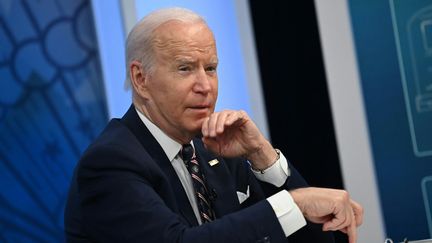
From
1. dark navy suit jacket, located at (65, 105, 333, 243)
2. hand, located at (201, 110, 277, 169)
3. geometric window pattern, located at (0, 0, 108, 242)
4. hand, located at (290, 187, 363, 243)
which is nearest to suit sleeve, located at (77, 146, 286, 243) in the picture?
dark navy suit jacket, located at (65, 105, 333, 243)

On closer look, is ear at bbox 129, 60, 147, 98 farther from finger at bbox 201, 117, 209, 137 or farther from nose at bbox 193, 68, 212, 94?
finger at bbox 201, 117, 209, 137

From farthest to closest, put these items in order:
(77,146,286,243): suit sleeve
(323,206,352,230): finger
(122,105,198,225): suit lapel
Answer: (122,105,198,225): suit lapel < (323,206,352,230): finger < (77,146,286,243): suit sleeve

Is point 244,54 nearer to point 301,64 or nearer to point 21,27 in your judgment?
point 301,64

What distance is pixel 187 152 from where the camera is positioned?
6.91ft

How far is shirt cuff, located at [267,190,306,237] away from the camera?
1.72 metres

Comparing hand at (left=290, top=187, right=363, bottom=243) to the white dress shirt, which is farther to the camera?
the white dress shirt

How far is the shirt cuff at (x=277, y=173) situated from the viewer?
2.09 meters

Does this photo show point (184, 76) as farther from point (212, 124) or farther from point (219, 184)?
point (219, 184)

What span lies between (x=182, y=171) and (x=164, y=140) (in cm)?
11

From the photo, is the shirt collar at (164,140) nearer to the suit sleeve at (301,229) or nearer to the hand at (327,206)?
the suit sleeve at (301,229)

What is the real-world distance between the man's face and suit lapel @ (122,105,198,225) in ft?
0.26

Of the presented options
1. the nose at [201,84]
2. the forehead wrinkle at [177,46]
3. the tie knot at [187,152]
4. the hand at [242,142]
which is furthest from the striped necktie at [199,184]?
the forehead wrinkle at [177,46]

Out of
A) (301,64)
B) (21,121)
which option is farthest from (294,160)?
(21,121)

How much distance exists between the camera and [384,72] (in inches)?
135
